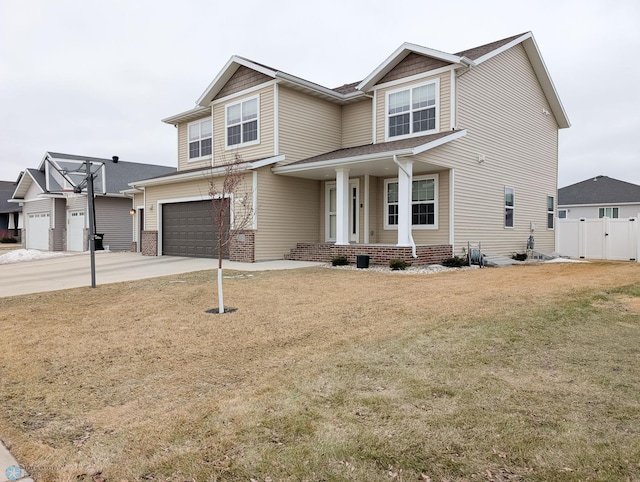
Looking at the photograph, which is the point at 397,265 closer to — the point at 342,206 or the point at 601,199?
the point at 342,206

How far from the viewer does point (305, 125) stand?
17094mm

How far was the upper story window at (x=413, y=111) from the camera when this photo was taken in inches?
596

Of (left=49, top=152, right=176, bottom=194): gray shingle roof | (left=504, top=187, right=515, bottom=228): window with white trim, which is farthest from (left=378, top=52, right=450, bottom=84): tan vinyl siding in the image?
(left=49, top=152, right=176, bottom=194): gray shingle roof

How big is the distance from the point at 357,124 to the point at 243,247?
6.85 m

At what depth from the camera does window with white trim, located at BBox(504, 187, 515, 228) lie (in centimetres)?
1755

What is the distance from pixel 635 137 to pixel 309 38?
104 feet

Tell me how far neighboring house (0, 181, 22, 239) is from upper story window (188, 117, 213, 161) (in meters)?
27.8

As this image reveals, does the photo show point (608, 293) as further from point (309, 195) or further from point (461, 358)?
point (309, 195)

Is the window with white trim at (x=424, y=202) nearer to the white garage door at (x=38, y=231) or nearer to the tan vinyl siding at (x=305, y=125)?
the tan vinyl siding at (x=305, y=125)

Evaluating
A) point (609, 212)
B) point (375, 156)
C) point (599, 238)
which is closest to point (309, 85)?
point (375, 156)

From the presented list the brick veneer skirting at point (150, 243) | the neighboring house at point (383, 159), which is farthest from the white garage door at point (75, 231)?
the neighboring house at point (383, 159)

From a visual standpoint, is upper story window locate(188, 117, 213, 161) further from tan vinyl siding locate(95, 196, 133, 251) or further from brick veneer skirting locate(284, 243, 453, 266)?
tan vinyl siding locate(95, 196, 133, 251)

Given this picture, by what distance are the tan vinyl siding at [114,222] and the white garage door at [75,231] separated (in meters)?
0.94

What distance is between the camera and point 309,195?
57.2ft
